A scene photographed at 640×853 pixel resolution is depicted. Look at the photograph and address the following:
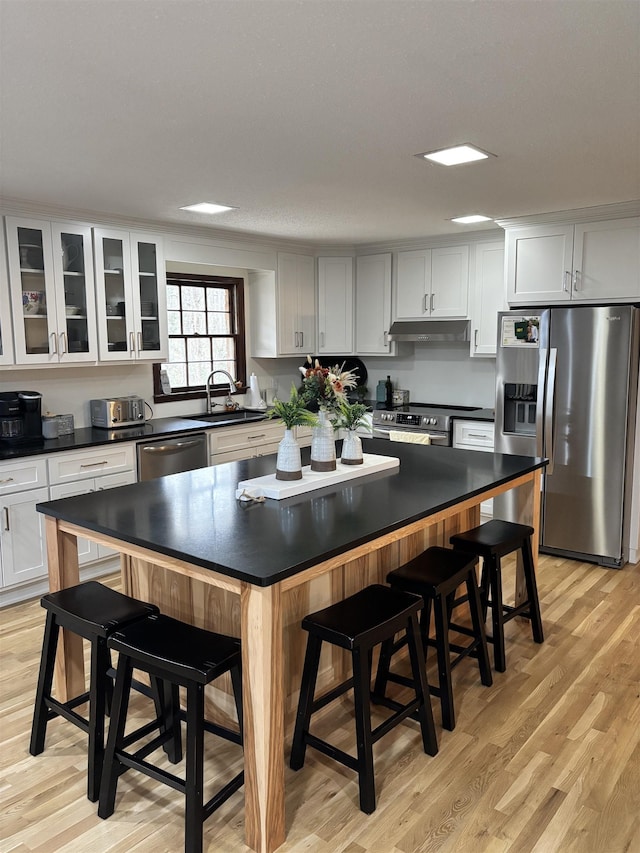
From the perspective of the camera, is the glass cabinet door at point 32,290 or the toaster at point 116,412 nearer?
the glass cabinet door at point 32,290

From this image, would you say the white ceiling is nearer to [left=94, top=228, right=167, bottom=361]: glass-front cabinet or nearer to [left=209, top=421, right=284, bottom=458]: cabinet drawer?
[left=94, top=228, right=167, bottom=361]: glass-front cabinet

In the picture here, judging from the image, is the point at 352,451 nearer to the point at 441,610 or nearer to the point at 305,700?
the point at 441,610

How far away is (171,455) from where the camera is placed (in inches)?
179

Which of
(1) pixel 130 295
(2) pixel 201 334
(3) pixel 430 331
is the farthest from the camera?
(2) pixel 201 334

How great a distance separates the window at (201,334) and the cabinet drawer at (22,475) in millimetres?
1445

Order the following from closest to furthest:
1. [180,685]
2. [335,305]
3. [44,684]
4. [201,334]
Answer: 1. [180,685]
2. [44,684]
3. [201,334]
4. [335,305]

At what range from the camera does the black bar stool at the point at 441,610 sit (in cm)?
259

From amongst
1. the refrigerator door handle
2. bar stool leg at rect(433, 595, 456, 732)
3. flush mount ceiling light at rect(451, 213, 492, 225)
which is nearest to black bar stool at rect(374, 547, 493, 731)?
bar stool leg at rect(433, 595, 456, 732)

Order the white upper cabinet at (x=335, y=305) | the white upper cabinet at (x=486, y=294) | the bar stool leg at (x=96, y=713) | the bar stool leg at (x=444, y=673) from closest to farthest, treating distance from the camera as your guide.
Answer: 1. the bar stool leg at (x=96, y=713)
2. the bar stool leg at (x=444, y=673)
3. the white upper cabinet at (x=486, y=294)
4. the white upper cabinet at (x=335, y=305)

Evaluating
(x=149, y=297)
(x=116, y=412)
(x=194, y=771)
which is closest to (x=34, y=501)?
(x=116, y=412)

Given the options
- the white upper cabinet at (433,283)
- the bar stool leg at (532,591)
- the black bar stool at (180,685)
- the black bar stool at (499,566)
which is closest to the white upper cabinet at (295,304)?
the white upper cabinet at (433,283)

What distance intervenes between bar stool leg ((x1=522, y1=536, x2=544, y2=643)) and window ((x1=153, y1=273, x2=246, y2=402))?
3.12 m

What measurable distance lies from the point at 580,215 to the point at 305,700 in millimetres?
3588

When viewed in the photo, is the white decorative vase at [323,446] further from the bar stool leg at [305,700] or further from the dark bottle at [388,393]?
the dark bottle at [388,393]
